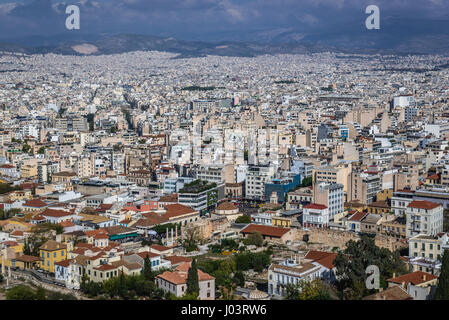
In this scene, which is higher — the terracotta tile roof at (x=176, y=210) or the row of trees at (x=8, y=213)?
the terracotta tile roof at (x=176, y=210)

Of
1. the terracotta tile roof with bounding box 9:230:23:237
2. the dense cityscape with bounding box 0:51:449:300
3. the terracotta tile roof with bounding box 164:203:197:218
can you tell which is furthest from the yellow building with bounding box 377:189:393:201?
the terracotta tile roof with bounding box 9:230:23:237

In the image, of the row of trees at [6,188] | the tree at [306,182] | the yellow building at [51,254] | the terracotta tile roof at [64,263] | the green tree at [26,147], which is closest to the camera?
the terracotta tile roof at [64,263]

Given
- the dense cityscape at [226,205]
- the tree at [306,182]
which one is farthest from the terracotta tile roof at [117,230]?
the tree at [306,182]

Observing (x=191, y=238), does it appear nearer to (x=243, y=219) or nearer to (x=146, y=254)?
(x=243, y=219)

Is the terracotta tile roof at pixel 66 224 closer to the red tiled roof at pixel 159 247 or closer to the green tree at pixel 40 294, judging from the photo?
the red tiled roof at pixel 159 247

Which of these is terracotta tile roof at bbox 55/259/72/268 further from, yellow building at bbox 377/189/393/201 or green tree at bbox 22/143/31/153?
green tree at bbox 22/143/31/153
